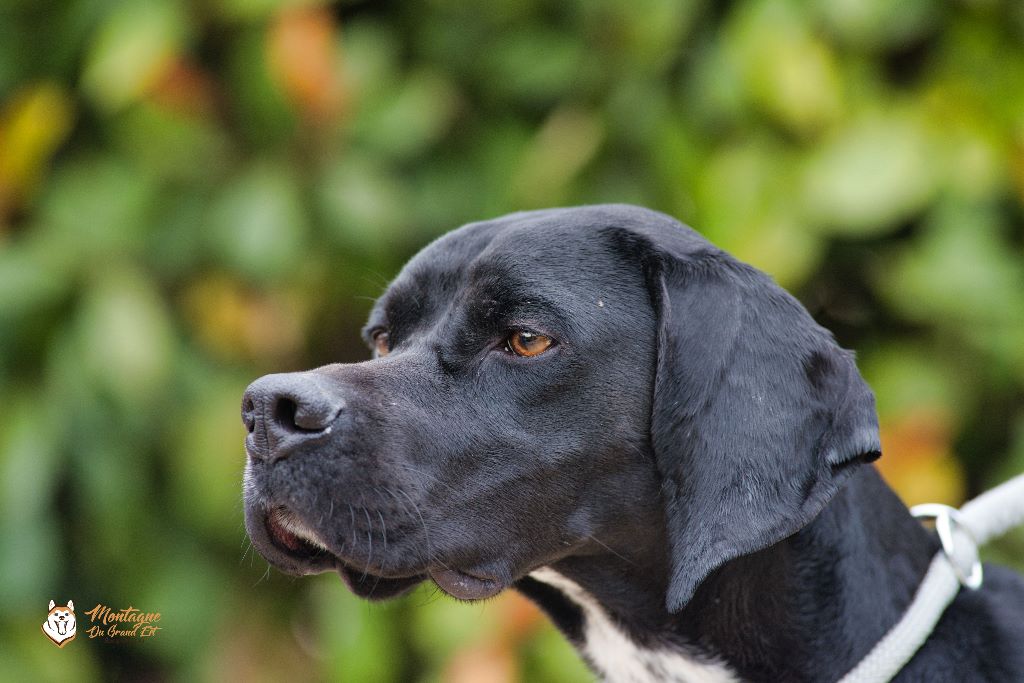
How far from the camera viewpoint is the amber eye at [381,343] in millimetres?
3098

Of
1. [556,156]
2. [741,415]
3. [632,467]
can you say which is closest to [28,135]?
[556,156]

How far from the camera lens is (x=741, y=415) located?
8.24 feet

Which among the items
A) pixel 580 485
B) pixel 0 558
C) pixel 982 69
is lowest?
pixel 0 558

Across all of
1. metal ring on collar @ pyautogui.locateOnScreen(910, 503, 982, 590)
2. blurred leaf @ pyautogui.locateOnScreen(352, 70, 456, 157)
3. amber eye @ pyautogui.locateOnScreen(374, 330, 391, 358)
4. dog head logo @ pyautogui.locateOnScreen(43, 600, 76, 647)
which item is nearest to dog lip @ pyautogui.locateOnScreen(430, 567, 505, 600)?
amber eye @ pyautogui.locateOnScreen(374, 330, 391, 358)

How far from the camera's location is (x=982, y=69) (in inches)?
177

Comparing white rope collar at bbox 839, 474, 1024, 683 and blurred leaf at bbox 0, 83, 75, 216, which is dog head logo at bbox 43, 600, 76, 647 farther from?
white rope collar at bbox 839, 474, 1024, 683

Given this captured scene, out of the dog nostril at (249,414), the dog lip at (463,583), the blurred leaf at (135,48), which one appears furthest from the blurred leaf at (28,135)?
the dog lip at (463,583)

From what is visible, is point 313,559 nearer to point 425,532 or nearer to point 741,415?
point 425,532

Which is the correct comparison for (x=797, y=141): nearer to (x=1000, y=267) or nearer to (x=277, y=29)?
(x=1000, y=267)

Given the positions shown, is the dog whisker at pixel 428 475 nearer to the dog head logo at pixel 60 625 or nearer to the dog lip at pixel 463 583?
the dog lip at pixel 463 583

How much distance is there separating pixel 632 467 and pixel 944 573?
0.74m

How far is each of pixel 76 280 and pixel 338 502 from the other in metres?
2.87

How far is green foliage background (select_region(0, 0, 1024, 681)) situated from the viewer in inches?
174

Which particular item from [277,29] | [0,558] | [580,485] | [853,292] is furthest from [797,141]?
[0,558]
